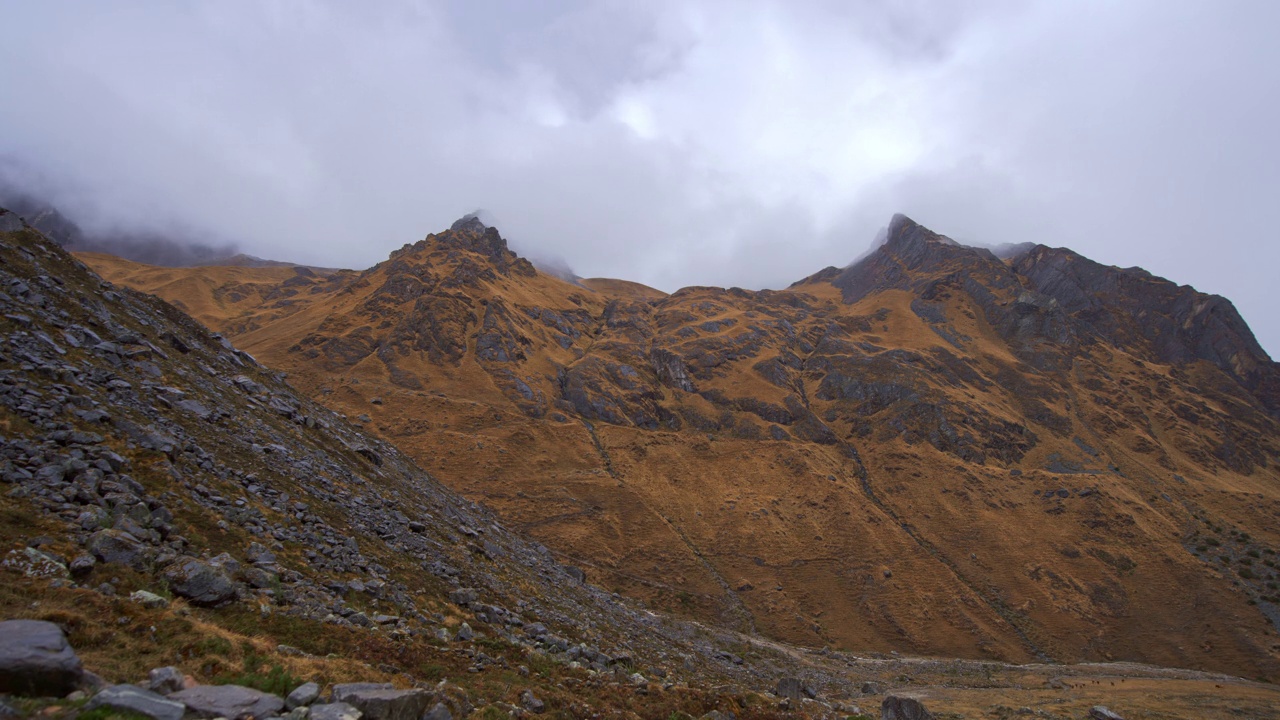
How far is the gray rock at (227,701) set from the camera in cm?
877

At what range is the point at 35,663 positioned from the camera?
24.9 feet

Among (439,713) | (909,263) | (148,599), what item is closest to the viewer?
(439,713)

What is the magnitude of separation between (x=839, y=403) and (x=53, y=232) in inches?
8525

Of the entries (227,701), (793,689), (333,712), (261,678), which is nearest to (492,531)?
(793,689)

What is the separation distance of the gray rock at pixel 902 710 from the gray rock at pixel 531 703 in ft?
62.9

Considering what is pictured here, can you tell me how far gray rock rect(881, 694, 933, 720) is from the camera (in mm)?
25516

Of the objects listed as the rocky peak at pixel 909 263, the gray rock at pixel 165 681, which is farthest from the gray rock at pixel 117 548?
the rocky peak at pixel 909 263

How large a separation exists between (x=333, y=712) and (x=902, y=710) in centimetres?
2636

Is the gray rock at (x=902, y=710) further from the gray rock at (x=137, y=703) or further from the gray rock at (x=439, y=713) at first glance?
the gray rock at (x=137, y=703)

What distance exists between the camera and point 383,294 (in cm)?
10262

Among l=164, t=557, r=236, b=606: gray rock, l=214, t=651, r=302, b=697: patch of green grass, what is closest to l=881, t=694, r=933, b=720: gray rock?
l=214, t=651, r=302, b=697: patch of green grass

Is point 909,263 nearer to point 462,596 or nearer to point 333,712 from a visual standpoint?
point 462,596

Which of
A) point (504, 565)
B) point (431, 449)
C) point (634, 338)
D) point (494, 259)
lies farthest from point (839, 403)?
point (494, 259)

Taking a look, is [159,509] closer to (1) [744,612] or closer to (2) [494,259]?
(1) [744,612]
